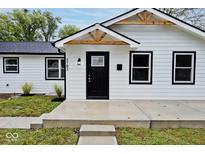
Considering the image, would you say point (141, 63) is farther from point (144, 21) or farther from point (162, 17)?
point (162, 17)

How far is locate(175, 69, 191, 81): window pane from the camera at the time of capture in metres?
10.5

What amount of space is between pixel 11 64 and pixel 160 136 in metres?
11.5

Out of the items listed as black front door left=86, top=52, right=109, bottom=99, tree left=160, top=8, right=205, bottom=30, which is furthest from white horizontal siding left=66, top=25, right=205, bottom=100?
tree left=160, top=8, right=205, bottom=30

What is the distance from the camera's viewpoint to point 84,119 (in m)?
6.45

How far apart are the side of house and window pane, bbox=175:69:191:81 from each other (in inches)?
281

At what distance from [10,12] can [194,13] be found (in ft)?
81.5

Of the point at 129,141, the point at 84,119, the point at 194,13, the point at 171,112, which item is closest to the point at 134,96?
the point at 171,112

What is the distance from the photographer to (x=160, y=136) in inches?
227

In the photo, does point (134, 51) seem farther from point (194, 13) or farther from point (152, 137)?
point (194, 13)

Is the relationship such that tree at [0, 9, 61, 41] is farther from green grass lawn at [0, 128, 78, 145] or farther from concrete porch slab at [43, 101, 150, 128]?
green grass lawn at [0, 128, 78, 145]

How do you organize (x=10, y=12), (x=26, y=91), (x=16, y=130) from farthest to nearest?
1. (x=10, y=12)
2. (x=26, y=91)
3. (x=16, y=130)

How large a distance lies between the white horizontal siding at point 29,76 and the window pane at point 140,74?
569cm

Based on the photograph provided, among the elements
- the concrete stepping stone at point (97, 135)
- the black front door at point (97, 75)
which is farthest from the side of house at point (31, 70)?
the concrete stepping stone at point (97, 135)
